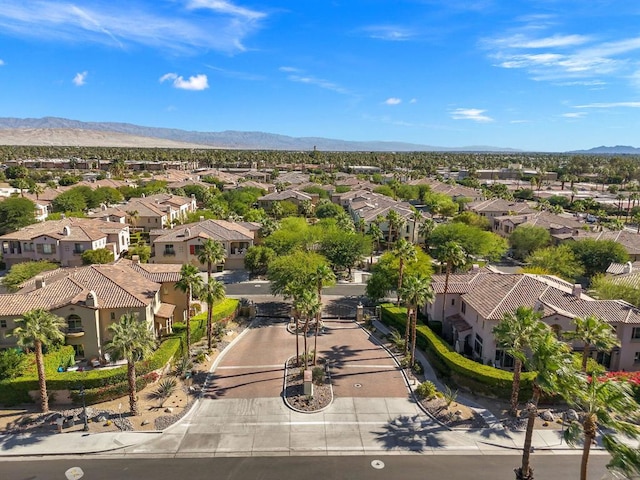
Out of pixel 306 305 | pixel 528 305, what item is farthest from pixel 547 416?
pixel 306 305

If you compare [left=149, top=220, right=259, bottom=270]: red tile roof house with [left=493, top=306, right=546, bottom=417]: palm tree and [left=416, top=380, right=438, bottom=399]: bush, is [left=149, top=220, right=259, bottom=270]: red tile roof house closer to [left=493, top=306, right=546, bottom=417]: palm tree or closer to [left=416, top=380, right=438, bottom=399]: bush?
[left=416, top=380, right=438, bottom=399]: bush

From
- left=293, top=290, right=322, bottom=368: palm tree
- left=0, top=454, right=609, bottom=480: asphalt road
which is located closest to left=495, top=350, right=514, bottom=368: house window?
left=0, top=454, right=609, bottom=480: asphalt road

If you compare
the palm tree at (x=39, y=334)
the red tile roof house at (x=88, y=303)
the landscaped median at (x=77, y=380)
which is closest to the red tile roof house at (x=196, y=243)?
the red tile roof house at (x=88, y=303)

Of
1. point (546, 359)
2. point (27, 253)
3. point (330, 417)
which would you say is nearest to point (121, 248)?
point (27, 253)

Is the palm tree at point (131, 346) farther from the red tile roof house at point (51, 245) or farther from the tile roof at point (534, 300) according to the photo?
the red tile roof house at point (51, 245)

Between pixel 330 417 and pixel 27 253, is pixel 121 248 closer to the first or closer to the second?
pixel 27 253

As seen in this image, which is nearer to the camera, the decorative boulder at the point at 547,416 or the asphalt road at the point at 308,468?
the asphalt road at the point at 308,468

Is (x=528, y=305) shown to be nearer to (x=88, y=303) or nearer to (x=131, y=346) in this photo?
(x=131, y=346)
